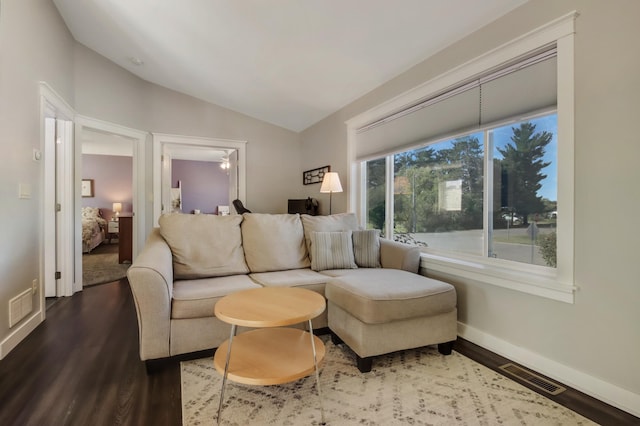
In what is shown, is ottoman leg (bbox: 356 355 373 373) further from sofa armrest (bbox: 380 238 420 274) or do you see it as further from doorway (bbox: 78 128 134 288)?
doorway (bbox: 78 128 134 288)

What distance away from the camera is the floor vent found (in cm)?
167

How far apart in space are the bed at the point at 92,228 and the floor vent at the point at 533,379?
7.02m

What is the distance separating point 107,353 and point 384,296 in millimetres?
1872

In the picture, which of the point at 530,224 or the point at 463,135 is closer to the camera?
the point at 530,224

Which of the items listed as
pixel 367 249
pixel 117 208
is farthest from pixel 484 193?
pixel 117 208

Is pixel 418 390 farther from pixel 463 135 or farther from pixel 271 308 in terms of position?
pixel 463 135

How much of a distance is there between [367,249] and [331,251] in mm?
335

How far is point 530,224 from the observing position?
202 cm

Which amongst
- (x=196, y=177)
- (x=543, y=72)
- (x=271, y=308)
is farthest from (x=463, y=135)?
(x=196, y=177)

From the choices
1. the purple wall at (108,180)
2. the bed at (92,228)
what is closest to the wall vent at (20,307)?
the bed at (92,228)

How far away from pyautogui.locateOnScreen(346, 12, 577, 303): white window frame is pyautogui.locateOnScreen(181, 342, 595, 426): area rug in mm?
567

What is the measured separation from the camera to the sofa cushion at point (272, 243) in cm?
267

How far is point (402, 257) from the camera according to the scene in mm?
2592

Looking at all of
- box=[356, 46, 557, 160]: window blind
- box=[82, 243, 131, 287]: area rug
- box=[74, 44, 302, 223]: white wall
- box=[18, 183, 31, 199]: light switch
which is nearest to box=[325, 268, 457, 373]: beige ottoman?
box=[356, 46, 557, 160]: window blind
